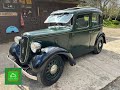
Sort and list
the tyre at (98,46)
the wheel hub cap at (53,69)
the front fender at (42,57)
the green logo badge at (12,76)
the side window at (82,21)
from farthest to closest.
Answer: the tyre at (98,46)
the side window at (82,21)
the wheel hub cap at (53,69)
the front fender at (42,57)
the green logo badge at (12,76)

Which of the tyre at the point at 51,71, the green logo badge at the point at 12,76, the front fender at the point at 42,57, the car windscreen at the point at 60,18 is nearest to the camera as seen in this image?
the green logo badge at the point at 12,76

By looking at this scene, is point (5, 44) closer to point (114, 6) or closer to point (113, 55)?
point (113, 55)

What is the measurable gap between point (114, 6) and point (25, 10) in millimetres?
18344

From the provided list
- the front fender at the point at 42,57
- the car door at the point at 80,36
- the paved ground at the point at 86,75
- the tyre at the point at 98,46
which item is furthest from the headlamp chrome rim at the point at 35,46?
the tyre at the point at 98,46

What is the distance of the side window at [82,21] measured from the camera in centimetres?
473

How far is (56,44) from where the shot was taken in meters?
4.27

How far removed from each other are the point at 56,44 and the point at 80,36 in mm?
1000

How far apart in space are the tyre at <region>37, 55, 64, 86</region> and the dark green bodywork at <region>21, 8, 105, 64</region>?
0.50 meters

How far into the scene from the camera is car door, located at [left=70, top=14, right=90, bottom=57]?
4.66 metres

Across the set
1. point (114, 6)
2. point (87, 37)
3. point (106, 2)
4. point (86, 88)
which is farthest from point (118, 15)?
point (86, 88)

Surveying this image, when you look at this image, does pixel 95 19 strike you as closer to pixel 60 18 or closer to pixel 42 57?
pixel 60 18

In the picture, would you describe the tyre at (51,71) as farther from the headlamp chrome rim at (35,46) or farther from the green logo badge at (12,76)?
the green logo badge at (12,76)

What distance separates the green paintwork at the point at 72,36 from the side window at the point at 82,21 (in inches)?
3.8

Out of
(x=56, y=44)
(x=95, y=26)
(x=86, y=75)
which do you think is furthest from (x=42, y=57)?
(x=95, y=26)
